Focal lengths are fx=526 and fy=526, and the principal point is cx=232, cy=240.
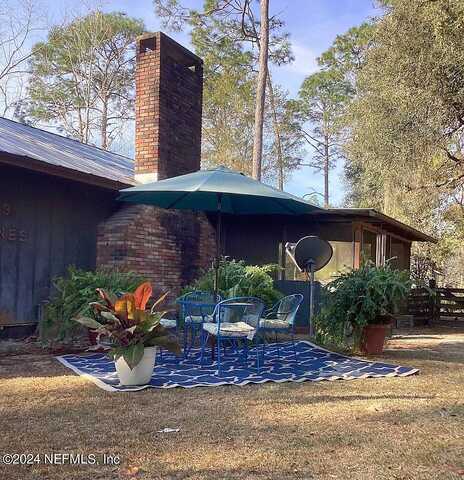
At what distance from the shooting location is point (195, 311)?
583cm

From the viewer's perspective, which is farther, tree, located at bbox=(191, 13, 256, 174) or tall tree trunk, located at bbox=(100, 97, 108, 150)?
tall tree trunk, located at bbox=(100, 97, 108, 150)

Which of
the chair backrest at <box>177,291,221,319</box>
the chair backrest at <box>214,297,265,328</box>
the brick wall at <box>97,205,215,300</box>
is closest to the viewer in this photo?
the chair backrest at <box>214,297,265,328</box>

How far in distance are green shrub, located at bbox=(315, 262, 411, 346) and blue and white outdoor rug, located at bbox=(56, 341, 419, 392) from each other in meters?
0.35

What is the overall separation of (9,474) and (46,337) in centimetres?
374

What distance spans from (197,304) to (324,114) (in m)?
21.0

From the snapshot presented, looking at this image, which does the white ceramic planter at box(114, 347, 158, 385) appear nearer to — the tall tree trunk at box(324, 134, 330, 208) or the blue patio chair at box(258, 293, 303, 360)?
the blue patio chair at box(258, 293, 303, 360)

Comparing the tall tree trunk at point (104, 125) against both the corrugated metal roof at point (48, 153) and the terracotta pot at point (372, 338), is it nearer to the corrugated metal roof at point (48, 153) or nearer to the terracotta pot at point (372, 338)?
the corrugated metal roof at point (48, 153)

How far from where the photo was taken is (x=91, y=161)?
8.12 meters

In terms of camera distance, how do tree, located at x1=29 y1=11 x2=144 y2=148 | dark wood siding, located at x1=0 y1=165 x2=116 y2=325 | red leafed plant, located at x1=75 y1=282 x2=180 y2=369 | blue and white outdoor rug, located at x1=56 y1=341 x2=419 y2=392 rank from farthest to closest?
tree, located at x1=29 y1=11 x2=144 y2=148 < dark wood siding, located at x1=0 y1=165 x2=116 y2=325 < blue and white outdoor rug, located at x1=56 y1=341 x2=419 y2=392 < red leafed plant, located at x1=75 y1=282 x2=180 y2=369

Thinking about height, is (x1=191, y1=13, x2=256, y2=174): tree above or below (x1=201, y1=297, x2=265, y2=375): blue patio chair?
above

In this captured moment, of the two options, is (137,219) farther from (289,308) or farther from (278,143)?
(278,143)

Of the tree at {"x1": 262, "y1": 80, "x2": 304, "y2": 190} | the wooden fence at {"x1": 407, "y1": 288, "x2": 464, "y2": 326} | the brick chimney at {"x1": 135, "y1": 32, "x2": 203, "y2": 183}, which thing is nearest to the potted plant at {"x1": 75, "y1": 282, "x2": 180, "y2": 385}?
the brick chimney at {"x1": 135, "y1": 32, "x2": 203, "y2": 183}

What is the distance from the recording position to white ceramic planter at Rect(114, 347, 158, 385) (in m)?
4.34

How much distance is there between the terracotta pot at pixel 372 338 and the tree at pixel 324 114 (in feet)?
52.8
